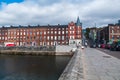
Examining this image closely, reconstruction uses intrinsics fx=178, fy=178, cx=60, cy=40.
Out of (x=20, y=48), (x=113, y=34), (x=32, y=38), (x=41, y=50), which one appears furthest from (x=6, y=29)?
(x=113, y=34)

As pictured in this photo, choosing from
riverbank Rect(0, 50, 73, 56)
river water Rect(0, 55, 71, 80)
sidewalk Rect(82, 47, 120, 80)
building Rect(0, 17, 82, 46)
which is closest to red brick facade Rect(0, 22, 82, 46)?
building Rect(0, 17, 82, 46)

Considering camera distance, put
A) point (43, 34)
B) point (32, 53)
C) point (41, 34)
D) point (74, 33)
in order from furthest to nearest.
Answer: point (41, 34)
point (43, 34)
point (74, 33)
point (32, 53)

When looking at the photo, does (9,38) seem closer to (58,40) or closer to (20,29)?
(20,29)

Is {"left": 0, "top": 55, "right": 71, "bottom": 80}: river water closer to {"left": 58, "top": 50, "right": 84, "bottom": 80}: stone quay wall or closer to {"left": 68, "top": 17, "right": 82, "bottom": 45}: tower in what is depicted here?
{"left": 58, "top": 50, "right": 84, "bottom": 80}: stone quay wall

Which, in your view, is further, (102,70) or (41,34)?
(41,34)

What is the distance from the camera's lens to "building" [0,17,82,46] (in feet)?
321

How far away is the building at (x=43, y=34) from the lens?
9788 cm

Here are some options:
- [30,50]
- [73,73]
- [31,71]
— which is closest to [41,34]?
[30,50]

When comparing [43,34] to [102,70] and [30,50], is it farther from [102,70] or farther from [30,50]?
[102,70]

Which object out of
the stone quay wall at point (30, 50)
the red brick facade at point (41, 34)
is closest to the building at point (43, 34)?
the red brick facade at point (41, 34)

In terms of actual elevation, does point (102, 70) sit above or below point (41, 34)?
below

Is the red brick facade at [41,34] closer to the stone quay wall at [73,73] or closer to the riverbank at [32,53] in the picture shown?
the riverbank at [32,53]

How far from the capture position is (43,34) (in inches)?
3991

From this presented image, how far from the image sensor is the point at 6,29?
108 m
